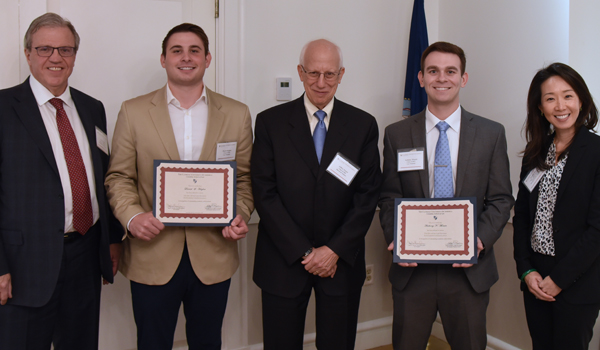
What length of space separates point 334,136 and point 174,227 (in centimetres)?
88

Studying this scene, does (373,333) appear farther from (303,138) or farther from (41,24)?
(41,24)

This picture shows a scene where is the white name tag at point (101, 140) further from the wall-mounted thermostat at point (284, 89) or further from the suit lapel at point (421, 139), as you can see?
the suit lapel at point (421, 139)

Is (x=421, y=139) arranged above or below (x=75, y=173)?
above

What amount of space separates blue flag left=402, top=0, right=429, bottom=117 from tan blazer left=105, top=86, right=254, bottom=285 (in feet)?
5.35

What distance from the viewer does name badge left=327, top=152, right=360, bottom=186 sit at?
208 centimetres

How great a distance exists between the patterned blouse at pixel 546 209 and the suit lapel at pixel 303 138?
1058mm

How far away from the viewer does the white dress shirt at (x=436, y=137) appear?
2158mm

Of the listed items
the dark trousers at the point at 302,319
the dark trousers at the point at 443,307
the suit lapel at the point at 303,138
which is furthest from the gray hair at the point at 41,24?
the dark trousers at the point at 443,307

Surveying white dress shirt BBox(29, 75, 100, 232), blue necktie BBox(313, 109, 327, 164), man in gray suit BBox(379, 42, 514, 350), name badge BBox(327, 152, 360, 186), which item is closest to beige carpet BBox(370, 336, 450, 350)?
man in gray suit BBox(379, 42, 514, 350)

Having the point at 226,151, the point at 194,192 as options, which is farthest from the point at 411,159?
Result: the point at 194,192

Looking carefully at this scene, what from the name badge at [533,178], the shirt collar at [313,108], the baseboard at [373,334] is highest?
the shirt collar at [313,108]

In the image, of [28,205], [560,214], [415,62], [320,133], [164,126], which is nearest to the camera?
[28,205]

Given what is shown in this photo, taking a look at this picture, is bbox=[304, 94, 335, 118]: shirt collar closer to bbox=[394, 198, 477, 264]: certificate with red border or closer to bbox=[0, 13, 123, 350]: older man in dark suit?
bbox=[394, 198, 477, 264]: certificate with red border

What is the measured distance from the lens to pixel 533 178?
2.09 m
